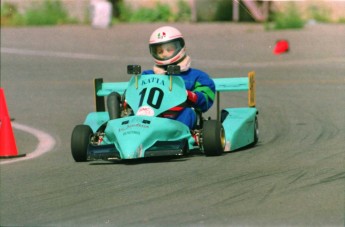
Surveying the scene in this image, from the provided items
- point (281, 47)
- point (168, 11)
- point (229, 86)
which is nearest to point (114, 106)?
point (229, 86)

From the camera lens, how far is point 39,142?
12641 mm

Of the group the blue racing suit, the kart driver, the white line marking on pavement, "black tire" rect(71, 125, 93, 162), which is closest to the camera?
"black tire" rect(71, 125, 93, 162)

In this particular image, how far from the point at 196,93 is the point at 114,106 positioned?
81cm

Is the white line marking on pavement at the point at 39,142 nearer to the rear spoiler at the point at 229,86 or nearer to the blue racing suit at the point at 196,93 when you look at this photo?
the rear spoiler at the point at 229,86

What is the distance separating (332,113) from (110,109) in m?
4.01

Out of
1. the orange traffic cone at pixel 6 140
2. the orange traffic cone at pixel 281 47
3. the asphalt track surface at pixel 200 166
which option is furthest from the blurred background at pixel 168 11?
the orange traffic cone at pixel 6 140

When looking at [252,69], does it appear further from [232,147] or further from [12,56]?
[232,147]

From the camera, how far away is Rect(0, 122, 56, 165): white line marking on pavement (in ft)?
37.1

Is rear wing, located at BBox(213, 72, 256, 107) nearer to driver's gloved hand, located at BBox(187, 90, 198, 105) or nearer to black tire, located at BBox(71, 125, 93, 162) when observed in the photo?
driver's gloved hand, located at BBox(187, 90, 198, 105)

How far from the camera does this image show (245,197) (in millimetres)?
7902

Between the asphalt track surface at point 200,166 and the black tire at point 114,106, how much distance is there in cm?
66

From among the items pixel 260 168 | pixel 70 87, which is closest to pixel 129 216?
pixel 260 168

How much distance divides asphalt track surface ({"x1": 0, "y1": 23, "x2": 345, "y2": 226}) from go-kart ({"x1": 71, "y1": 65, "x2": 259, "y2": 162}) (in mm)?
143

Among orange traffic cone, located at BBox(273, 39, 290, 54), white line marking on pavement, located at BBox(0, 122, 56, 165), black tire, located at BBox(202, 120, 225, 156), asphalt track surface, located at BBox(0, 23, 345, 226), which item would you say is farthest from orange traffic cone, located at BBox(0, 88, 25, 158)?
orange traffic cone, located at BBox(273, 39, 290, 54)
